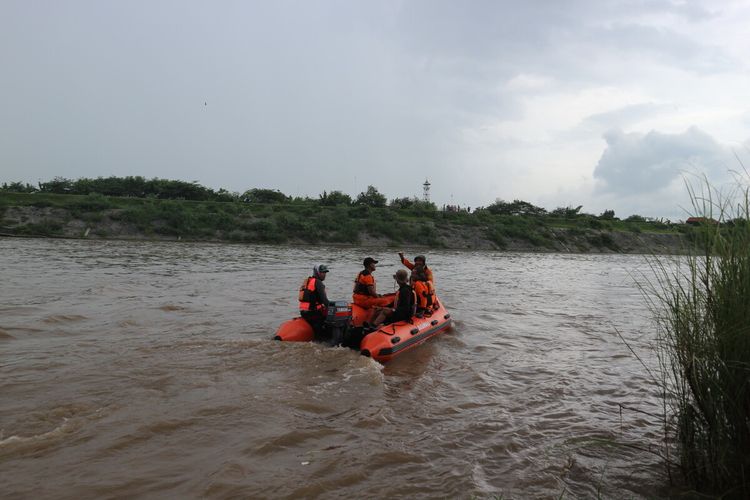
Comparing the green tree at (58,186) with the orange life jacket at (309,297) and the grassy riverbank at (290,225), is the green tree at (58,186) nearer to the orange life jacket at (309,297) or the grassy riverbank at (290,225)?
the grassy riverbank at (290,225)

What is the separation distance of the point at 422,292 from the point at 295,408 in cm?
481

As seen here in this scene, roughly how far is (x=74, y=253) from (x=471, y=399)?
2317cm

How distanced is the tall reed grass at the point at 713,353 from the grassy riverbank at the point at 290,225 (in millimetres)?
26382

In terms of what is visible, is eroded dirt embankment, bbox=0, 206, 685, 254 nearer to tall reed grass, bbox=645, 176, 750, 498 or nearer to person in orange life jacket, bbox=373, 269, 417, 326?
person in orange life jacket, bbox=373, 269, 417, 326

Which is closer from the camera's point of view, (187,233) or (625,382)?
(625,382)

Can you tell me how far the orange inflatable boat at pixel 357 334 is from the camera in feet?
28.6

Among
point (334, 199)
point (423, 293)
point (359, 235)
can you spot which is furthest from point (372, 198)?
point (423, 293)

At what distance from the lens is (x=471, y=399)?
282 inches

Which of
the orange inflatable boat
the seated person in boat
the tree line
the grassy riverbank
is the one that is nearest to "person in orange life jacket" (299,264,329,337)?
the orange inflatable boat

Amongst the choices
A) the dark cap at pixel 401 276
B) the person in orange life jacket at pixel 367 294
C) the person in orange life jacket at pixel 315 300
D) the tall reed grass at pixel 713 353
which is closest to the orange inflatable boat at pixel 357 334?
the person in orange life jacket at pixel 315 300

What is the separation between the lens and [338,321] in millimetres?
9164

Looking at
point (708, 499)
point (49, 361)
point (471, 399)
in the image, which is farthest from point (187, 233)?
point (708, 499)

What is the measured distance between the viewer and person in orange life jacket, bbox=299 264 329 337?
912cm

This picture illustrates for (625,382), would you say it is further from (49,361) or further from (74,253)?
(74,253)
